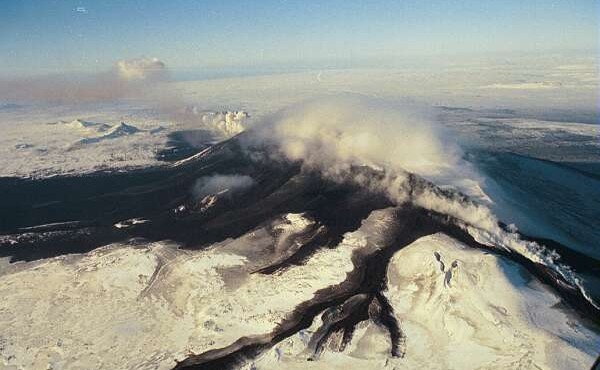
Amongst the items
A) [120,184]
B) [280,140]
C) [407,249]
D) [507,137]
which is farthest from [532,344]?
[507,137]

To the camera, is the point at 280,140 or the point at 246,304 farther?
the point at 280,140

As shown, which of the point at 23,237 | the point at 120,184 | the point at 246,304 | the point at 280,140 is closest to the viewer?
the point at 246,304

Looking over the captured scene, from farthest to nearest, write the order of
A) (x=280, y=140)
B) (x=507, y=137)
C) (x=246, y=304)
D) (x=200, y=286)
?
(x=507, y=137), (x=280, y=140), (x=200, y=286), (x=246, y=304)

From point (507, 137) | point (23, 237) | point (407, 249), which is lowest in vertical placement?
point (507, 137)

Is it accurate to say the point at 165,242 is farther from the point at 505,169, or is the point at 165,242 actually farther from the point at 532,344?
the point at 505,169

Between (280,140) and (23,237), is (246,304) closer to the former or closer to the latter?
(23,237)

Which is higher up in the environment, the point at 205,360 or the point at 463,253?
the point at 463,253

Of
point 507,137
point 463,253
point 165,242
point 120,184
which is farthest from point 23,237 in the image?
point 507,137
